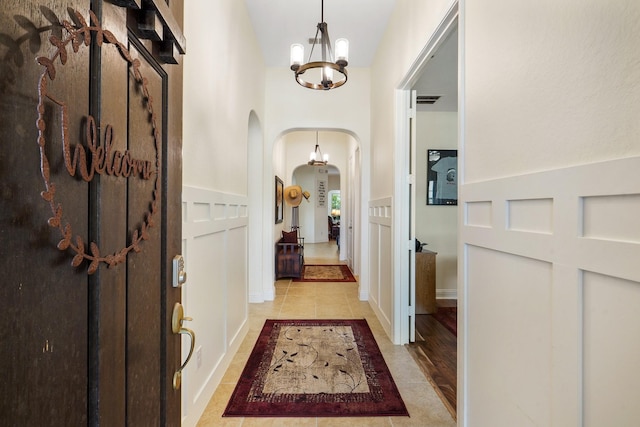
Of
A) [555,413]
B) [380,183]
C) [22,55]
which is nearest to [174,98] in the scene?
[22,55]

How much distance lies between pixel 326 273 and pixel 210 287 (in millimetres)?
4497

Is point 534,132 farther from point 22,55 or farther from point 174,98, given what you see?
point 22,55

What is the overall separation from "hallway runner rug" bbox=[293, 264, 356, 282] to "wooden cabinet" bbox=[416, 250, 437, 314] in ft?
6.61

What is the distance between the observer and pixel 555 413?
3.31 ft

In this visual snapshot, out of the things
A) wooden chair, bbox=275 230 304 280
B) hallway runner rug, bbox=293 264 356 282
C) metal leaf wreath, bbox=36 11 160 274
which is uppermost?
metal leaf wreath, bbox=36 11 160 274

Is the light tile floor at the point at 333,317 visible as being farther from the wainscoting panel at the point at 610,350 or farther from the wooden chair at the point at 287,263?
Result: the wainscoting panel at the point at 610,350

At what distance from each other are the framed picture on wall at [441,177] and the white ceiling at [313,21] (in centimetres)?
183

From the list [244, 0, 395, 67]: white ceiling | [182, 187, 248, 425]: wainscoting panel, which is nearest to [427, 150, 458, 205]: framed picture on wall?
[244, 0, 395, 67]: white ceiling

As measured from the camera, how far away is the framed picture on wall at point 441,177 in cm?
478

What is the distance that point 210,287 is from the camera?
2135 mm

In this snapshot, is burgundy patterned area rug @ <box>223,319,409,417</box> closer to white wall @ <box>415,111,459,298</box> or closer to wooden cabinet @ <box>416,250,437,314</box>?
wooden cabinet @ <box>416,250,437,314</box>

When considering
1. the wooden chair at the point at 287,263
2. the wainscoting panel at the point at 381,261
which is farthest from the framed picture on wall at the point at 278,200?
the wainscoting panel at the point at 381,261

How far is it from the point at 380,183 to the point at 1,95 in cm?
359

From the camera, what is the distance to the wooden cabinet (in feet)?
12.6
